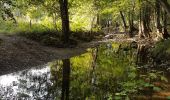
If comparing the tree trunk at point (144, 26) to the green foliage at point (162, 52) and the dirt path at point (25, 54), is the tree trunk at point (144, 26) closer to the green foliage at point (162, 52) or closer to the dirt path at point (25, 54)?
the dirt path at point (25, 54)

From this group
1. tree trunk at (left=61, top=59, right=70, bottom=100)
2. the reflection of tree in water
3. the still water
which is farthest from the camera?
the reflection of tree in water

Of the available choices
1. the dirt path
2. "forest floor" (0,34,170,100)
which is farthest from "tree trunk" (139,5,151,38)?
the dirt path

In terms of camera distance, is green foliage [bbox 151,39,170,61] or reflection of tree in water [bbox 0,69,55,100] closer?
reflection of tree in water [bbox 0,69,55,100]

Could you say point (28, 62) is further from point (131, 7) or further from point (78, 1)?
point (131, 7)

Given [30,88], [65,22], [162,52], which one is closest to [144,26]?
[65,22]

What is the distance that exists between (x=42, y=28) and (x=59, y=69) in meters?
14.1

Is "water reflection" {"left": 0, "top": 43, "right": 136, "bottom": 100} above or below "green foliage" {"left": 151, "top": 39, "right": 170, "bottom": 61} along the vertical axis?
below

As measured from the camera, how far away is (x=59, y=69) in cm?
1827

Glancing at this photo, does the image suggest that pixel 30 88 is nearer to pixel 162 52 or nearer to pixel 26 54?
pixel 26 54

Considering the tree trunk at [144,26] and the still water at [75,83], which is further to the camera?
the tree trunk at [144,26]

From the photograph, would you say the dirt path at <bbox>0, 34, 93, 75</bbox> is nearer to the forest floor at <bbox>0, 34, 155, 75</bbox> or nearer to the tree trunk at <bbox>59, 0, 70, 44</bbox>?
the forest floor at <bbox>0, 34, 155, 75</bbox>

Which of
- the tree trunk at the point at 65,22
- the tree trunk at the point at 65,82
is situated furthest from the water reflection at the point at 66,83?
the tree trunk at the point at 65,22

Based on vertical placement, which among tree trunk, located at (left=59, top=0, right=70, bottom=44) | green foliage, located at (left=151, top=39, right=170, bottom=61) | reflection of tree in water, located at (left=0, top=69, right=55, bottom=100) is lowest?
reflection of tree in water, located at (left=0, top=69, right=55, bottom=100)

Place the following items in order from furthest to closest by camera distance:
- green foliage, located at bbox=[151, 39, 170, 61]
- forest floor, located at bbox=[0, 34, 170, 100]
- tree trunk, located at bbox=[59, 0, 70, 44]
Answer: tree trunk, located at bbox=[59, 0, 70, 44] → green foliage, located at bbox=[151, 39, 170, 61] → forest floor, located at bbox=[0, 34, 170, 100]
